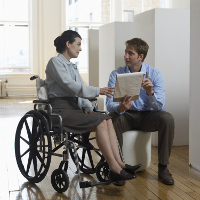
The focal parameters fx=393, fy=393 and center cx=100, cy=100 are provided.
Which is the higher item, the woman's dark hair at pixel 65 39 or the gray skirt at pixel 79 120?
the woman's dark hair at pixel 65 39

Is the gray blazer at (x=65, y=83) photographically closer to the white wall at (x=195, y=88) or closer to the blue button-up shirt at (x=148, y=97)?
the blue button-up shirt at (x=148, y=97)

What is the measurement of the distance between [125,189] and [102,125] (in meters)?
0.52

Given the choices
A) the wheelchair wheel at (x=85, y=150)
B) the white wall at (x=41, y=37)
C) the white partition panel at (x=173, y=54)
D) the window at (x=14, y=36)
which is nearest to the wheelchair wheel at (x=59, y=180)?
the wheelchair wheel at (x=85, y=150)

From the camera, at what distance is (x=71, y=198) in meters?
2.75

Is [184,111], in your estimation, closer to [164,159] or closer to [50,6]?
[164,159]

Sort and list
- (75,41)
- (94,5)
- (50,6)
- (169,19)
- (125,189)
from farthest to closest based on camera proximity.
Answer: (94,5) → (50,6) → (169,19) → (75,41) → (125,189)

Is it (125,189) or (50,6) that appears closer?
(125,189)

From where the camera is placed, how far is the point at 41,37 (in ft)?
37.6

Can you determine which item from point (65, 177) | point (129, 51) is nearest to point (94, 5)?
point (129, 51)

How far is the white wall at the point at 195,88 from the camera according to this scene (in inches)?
133

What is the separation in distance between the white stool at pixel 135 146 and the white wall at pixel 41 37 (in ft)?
27.7

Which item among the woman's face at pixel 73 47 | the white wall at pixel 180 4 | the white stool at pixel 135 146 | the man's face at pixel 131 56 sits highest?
the white wall at pixel 180 4

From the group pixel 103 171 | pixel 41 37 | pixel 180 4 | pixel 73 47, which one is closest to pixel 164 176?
pixel 103 171

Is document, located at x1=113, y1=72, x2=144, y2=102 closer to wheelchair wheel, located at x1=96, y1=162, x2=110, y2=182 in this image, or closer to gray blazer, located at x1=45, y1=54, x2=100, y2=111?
gray blazer, located at x1=45, y1=54, x2=100, y2=111
